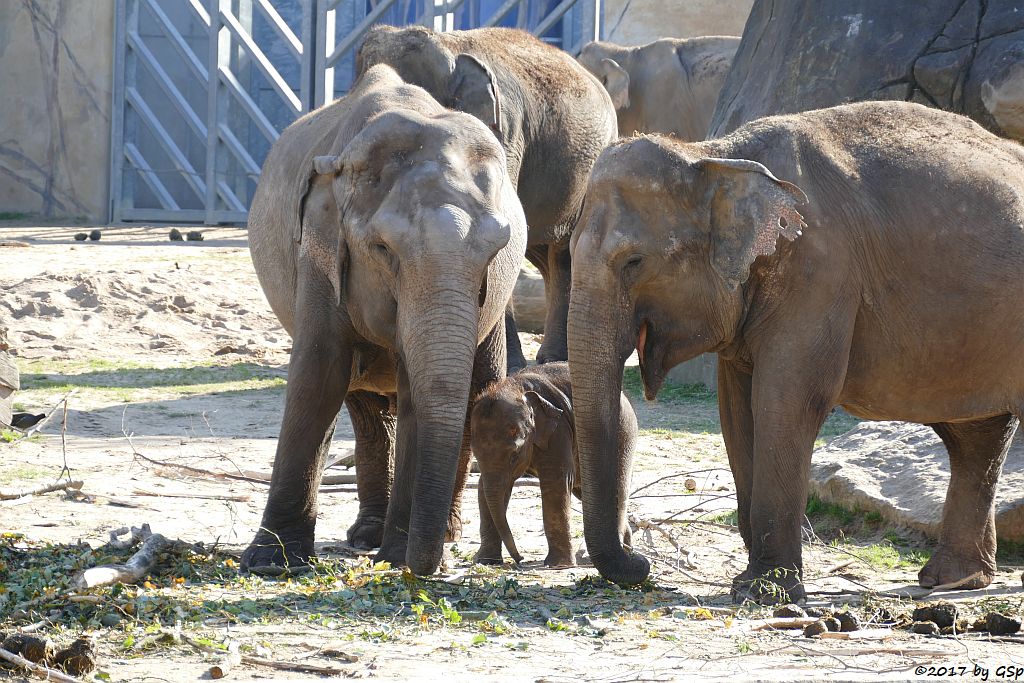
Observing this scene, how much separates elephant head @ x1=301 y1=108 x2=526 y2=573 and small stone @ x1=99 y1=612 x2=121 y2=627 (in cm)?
89

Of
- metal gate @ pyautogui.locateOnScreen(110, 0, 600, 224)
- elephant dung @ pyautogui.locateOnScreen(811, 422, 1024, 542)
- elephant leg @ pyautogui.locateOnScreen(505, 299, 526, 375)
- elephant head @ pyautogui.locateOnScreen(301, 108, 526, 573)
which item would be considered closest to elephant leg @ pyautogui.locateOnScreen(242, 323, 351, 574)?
elephant head @ pyautogui.locateOnScreen(301, 108, 526, 573)

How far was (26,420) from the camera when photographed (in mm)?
7527

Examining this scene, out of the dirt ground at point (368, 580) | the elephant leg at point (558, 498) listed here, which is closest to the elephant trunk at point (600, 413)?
the dirt ground at point (368, 580)

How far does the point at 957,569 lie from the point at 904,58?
457cm

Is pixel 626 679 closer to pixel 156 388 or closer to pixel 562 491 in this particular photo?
pixel 562 491

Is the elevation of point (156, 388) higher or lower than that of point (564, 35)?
lower

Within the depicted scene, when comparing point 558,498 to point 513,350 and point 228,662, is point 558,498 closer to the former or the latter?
point 228,662

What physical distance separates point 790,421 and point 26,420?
4.44m

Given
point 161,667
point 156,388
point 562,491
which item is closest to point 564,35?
point 156,388

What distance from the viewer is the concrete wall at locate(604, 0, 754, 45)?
1659 centimetres

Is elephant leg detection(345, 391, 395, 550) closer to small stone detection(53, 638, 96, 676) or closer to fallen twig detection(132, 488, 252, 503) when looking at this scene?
fallen twig detection(132, 488, 252, 503)

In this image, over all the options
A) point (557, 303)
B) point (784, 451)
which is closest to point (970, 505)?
point (784, 451)

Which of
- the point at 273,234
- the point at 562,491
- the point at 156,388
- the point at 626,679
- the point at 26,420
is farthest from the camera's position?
the point at 156,388

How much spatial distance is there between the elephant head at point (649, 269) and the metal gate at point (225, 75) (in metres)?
11.7
